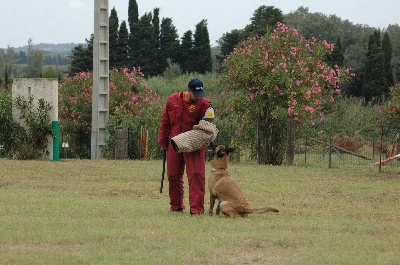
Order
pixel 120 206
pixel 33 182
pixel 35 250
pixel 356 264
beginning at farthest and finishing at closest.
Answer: pixel 33 182
pixel 120 206
pixel 35 250
pixel 356 264

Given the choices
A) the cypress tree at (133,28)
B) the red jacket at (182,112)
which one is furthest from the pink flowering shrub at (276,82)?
the cypress tree at (133,28)

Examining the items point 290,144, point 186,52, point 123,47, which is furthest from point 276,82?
point 186,52

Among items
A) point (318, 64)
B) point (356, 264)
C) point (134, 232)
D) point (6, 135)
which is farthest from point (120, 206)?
point (318, 64)

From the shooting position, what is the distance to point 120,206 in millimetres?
15617

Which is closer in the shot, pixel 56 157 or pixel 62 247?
pixel 62 247

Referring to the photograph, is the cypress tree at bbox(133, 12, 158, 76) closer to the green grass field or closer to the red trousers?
the green grass field

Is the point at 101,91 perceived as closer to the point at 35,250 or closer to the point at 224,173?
the point at 224,173

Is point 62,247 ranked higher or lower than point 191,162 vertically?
lower

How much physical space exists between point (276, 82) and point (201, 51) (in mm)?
55182

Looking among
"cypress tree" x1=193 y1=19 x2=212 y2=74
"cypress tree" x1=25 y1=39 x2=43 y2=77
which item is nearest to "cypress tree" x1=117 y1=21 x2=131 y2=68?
"cypress tree" x1=193 y1=19 x2=212 y2=74

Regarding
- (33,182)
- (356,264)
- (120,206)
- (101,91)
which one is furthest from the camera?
(101,91)

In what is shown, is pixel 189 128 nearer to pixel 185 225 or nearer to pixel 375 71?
pixel 185 225

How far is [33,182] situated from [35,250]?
→ 10892 mm

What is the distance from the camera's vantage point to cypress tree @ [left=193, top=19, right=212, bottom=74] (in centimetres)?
8544
